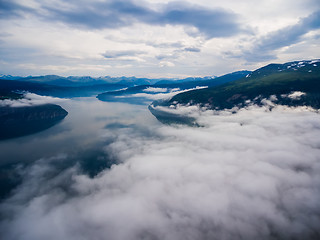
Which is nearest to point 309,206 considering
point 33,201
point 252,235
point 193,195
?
point 252,235

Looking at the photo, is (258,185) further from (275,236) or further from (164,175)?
(164,175)

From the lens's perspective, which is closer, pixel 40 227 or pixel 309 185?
pixel 40 227

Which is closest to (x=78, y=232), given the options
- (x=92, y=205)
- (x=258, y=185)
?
(x=92, y=205)

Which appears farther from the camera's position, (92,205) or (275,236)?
(92,205)


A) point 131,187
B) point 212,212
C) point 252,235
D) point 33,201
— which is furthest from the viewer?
point 131,187

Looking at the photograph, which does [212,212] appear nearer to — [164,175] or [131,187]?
[164,175]

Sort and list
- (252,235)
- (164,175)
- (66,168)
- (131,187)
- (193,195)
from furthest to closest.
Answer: (66,168) < (164,175) < (131,187) < (193,195) < (252,235)

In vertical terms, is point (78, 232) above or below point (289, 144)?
below

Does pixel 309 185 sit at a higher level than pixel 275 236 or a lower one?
higher

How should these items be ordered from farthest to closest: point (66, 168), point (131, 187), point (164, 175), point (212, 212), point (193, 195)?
1. point (66, 168)
2. point (164, 175)
3. point (131, 187)
4. point (193, 195)
5. point (212, 212)
